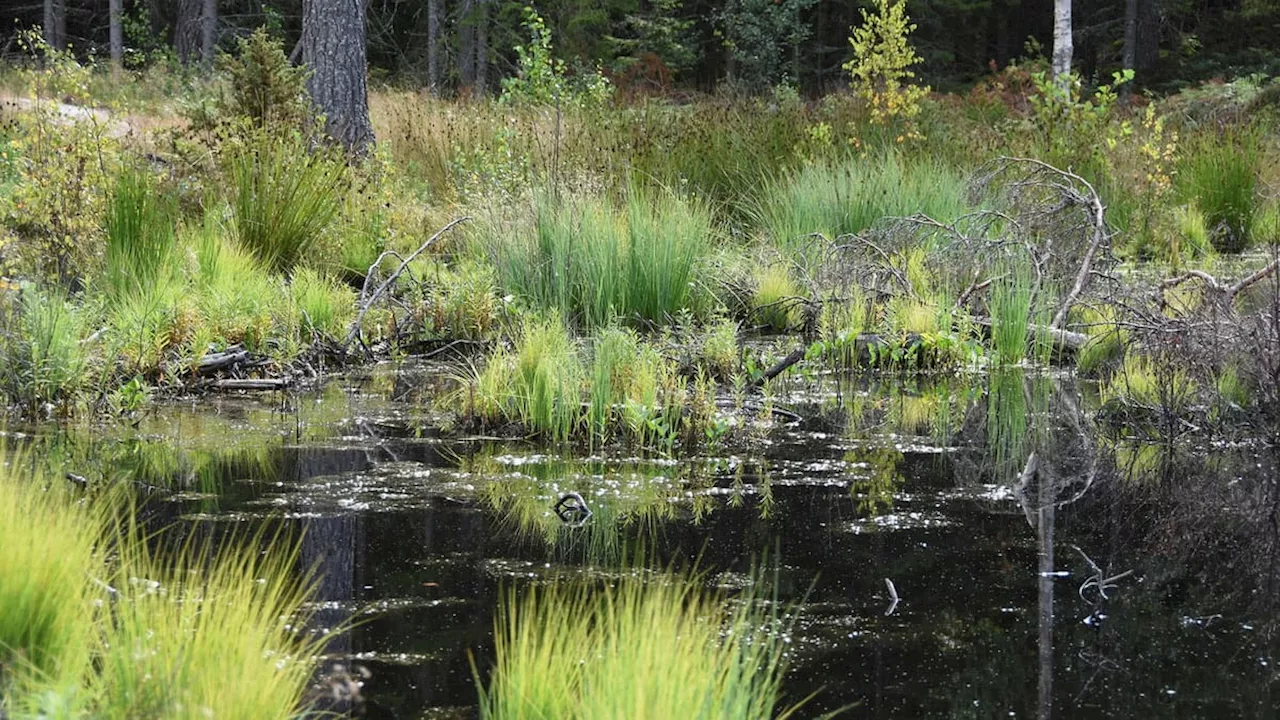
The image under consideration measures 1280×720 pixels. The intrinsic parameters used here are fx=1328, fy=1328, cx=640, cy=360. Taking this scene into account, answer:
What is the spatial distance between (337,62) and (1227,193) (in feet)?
23.7

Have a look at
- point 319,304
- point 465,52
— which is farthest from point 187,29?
point 319,304

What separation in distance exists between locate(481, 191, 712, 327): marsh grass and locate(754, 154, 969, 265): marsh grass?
125cm

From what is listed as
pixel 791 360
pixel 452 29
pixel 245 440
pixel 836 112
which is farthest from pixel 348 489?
pixel 452 29

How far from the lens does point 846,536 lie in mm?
3842

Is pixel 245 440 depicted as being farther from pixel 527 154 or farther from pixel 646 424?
pixel 527 154

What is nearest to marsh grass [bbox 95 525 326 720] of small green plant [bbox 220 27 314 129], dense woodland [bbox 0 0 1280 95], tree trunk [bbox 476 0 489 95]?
small green plant [bbox 220 27 314 129]

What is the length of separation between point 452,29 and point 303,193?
61.9ft

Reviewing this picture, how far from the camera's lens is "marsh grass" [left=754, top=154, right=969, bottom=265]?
8.91 m

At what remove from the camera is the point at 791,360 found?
6309mm

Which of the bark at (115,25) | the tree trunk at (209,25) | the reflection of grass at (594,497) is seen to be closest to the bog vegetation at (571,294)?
the reflection of grass at (594,497)

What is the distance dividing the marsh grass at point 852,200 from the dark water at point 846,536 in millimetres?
3186

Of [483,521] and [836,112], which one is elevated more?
[836,112]

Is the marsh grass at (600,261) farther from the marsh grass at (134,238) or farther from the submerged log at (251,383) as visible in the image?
the marsh grass at (134,238)

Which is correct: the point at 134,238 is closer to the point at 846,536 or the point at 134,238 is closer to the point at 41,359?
the point at 41,359
